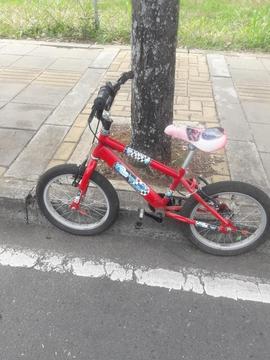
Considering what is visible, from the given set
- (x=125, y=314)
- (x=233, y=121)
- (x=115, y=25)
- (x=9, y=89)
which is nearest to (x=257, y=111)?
(x=233, y=121)

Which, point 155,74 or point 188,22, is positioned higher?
point 155,74

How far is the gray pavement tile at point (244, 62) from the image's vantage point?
20.2 feet

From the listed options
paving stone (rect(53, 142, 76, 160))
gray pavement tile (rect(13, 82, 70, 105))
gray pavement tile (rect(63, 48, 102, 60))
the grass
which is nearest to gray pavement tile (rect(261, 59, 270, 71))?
the grass

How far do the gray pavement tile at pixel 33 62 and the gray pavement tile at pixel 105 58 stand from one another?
71cm

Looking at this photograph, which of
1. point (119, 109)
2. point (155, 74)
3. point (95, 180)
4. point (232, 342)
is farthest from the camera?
point (119, 109)

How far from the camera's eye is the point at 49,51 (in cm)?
672

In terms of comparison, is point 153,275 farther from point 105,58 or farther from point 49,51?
point 49,51

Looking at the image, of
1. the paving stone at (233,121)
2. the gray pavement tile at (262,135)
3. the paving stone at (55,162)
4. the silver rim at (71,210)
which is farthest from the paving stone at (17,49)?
the silver rim at (71,210)

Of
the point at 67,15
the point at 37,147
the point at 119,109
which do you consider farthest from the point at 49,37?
the point at 37,147

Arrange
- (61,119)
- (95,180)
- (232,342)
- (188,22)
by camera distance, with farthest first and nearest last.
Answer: (188,22), (61,119), (95,180), (232,342)

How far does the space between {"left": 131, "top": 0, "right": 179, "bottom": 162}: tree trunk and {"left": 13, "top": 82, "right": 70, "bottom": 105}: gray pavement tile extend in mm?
1895

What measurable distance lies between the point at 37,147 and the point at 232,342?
2.40 m

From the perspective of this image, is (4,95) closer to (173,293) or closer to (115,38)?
(115,38)

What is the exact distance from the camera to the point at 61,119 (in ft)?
14.2
